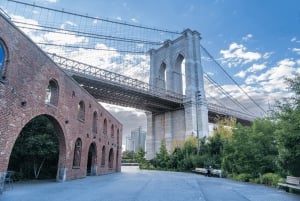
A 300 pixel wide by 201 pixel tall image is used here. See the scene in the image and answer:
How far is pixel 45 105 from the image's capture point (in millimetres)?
10711

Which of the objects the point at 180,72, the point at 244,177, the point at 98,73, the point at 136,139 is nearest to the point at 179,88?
the point at 180,72

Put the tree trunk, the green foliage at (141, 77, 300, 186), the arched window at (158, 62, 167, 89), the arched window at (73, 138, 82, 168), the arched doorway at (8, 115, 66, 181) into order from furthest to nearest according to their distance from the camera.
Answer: the arched window at (158, 62, 167, 89), the arched window at (73, 138, 82, 168), the tree trunk, the arched doorway at (8, 115, 66, 181), the green foliage at (141, 77, 300, 186)

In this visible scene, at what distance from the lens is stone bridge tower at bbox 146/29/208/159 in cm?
4062

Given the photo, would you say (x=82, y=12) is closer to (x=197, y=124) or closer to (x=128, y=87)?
(x=128, y=87)

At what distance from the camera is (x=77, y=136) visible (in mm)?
14406

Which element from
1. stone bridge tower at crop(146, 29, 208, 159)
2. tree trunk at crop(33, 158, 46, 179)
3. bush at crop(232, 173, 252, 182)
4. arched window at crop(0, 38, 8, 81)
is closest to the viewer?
arched window at crop(0, 38, 8, 81)

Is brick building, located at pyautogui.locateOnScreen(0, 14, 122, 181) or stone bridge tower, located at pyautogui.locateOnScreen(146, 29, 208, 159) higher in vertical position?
stone bridge tower, located at pyautogui.locateOnScreen(146, 29, 208, 159)

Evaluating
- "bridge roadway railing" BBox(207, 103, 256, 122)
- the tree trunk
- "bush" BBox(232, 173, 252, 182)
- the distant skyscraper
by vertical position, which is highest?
"bridge roadway railing" BBox(207, 103, 256, 122)

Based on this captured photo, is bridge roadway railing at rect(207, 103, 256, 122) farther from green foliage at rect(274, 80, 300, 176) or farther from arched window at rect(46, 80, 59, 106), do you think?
arched window at rect(46, 80, 59, 106)

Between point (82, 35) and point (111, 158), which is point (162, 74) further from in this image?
point (111, 158)

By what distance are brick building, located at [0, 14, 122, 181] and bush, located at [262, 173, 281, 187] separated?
10946mm

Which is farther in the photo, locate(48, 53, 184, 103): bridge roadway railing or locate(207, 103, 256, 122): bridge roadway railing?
locate(207, 103, 256, 122): bridge roadway railing

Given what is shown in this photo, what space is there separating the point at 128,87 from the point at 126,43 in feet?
34.1

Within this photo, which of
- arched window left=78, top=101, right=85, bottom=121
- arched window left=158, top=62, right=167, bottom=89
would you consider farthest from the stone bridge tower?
arched window left=78, top=101, right=85, bottom=121
